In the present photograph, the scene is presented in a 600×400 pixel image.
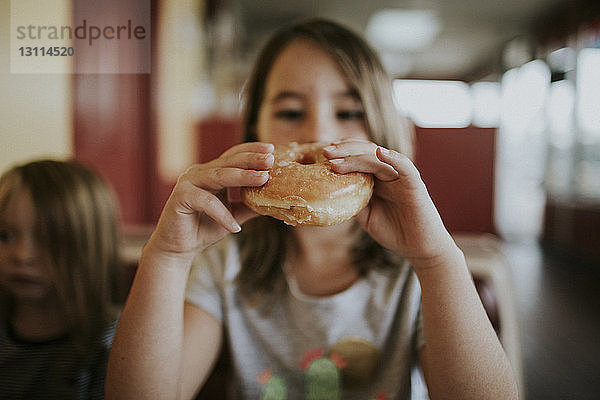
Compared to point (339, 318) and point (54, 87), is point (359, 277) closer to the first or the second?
point (339, 318)

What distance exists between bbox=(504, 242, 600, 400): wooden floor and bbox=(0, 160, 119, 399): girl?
3.91 feet

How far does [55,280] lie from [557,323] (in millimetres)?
2462

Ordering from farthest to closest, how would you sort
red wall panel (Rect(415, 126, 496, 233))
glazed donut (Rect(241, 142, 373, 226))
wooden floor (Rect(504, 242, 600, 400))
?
wooden floor (Rect(504, 242, 600, 400)) → red wall panel (Rect(415, 126, 496, 233)) → glazed donut (Rect(241, 142, 373, 226))

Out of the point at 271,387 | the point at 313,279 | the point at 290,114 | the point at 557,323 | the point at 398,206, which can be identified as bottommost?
the point at 557,323

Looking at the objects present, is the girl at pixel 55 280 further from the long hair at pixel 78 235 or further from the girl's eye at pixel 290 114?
the girl's eye at pixel 290 114

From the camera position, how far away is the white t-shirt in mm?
525

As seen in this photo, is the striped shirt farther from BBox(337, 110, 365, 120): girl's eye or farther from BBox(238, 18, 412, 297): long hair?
BBox(337, 110, 365, 120): girl's eye

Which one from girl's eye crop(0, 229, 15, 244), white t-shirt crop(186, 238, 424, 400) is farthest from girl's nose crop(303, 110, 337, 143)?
girl's eye crop(0, 229, 15, 244)

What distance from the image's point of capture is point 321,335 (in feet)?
1.92

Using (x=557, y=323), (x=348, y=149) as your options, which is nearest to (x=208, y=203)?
(x=348, y=149)

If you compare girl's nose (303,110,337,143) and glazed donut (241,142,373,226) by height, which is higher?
girl's nose (303,110,337,143)

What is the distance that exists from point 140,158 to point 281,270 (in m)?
0.28

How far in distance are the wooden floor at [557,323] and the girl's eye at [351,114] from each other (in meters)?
0.99

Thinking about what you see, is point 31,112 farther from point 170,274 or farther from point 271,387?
point 271,387
